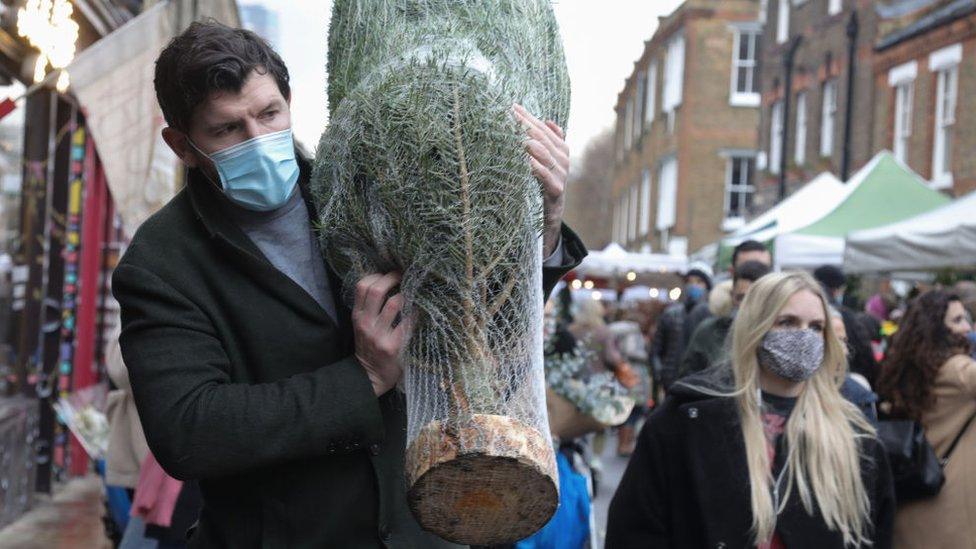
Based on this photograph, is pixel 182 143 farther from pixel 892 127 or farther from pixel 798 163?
pixel 798 163

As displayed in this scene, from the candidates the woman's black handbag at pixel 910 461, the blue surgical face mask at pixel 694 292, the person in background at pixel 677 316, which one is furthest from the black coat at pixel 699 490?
the blue surgical face mask at pixel 694 292

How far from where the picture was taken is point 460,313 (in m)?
1.98

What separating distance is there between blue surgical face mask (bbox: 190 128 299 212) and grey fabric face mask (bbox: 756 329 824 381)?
2469 mm

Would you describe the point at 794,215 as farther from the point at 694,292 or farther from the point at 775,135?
the point at 775,135

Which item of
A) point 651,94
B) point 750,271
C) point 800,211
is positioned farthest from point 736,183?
point 750,271

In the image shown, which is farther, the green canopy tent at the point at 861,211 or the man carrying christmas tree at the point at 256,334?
the green canopy tent at the point at 861,211

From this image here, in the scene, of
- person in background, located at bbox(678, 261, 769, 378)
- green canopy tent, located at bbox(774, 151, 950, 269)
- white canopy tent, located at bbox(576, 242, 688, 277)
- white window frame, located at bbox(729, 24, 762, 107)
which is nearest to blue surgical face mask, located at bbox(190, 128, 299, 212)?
person in background, located at bbox(678, 261, 769, 378)

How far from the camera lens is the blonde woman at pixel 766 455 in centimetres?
405

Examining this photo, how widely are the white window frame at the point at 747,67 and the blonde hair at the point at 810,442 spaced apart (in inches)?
1461

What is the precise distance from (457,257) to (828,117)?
1056 inches

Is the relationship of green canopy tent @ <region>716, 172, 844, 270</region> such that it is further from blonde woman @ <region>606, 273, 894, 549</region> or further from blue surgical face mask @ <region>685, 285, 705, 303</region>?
blonde woman @ <region>606, 273, 894, 549</region>

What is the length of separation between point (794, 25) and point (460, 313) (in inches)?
1162

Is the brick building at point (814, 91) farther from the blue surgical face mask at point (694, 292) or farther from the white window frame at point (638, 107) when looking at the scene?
the white window frame at point (638, 107)

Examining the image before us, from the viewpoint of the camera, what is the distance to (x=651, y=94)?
46.5 meters
